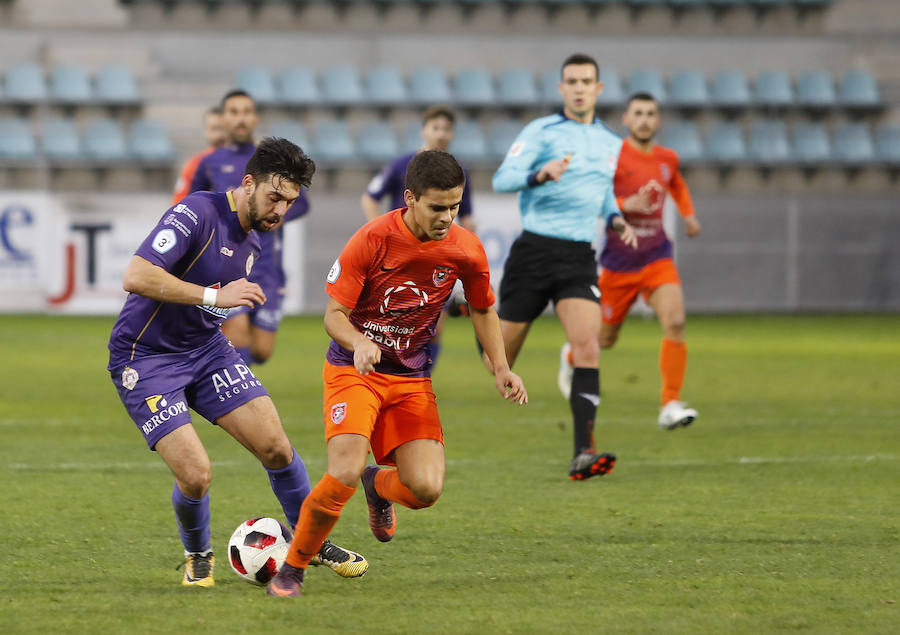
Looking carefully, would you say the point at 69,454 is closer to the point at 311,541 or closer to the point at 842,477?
the point at 311,541

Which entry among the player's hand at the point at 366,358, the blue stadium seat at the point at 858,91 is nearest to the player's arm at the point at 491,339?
the player's hand at the point at 366,358

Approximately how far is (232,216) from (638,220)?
4.77 m

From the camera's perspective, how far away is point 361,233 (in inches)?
191

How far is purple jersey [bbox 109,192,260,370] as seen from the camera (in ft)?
16.0

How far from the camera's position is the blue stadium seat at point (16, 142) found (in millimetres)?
22172

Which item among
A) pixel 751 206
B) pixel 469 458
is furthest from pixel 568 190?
pixel 751 206

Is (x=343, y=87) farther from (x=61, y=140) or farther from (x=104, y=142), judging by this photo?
(x=61, y=140)

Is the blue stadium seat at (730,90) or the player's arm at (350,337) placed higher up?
the blue stadium seat at (730,90)

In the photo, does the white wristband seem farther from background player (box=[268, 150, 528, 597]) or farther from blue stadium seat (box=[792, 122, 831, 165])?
blue stadium seat (box=[792, 122, 831, 165])

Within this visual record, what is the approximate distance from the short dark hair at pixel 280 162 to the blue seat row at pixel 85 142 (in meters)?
18.1

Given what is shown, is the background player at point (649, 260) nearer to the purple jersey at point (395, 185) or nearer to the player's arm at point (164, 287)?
the purple jersey at point (395, 185)

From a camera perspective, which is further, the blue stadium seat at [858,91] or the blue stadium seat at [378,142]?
the blue stadium seat at [858,91]

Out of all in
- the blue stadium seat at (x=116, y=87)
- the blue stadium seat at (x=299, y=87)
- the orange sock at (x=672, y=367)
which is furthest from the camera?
the blue stadium seat at (x=299, y=87)

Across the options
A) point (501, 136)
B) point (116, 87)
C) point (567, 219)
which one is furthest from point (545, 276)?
point (116, 87)
